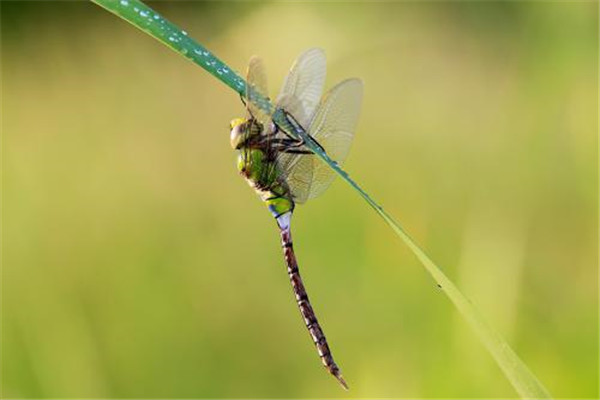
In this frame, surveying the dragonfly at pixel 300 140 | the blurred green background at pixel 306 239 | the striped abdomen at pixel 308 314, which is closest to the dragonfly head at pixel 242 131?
the dragonfly at pixel 300 140

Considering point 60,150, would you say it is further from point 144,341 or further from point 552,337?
point 552,337

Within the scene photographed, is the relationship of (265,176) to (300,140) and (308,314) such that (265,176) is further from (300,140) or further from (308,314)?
(308,314)

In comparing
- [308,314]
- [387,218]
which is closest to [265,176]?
[308,314]

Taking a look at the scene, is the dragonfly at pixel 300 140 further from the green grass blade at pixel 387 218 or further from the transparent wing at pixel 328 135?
the green grass blade at pixel 387 218

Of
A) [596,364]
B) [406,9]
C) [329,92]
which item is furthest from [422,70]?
[329,92]

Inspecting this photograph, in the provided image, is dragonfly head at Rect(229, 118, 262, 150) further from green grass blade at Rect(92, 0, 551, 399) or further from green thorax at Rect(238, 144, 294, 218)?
green grass blade at Rect(92, 0, 551, 399)

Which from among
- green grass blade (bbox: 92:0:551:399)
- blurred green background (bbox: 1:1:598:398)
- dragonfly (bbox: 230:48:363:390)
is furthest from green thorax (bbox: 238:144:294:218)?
blurred green background (bbox: 1:1:598:398)
